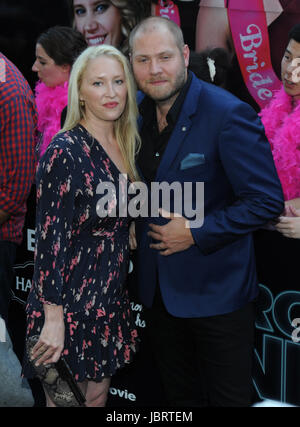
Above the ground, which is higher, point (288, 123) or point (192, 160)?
point (288, 123)

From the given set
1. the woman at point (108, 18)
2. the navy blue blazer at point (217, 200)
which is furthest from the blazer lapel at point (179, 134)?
the woman at point (108, 18)

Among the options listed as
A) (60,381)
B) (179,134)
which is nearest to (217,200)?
→ (179,134)

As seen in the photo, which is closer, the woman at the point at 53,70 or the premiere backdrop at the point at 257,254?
the premiere backdrop at the point at 257,254

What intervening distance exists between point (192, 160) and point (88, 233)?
44cm

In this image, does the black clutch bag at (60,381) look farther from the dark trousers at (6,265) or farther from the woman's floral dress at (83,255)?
the dark trousers at (6,265)

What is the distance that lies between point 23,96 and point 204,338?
1201mm

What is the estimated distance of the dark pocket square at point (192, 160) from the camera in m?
1.75

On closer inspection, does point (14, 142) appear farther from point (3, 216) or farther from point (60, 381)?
point (60, 381)

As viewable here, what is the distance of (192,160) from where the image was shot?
1755mm

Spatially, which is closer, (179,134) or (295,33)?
(179,134)

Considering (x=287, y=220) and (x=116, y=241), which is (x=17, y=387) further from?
(x=287, y=220)

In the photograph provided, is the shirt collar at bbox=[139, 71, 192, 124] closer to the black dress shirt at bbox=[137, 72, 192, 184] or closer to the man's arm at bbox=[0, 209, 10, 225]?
the black dress shirt at bbox=[137, 72, 192, 184]
